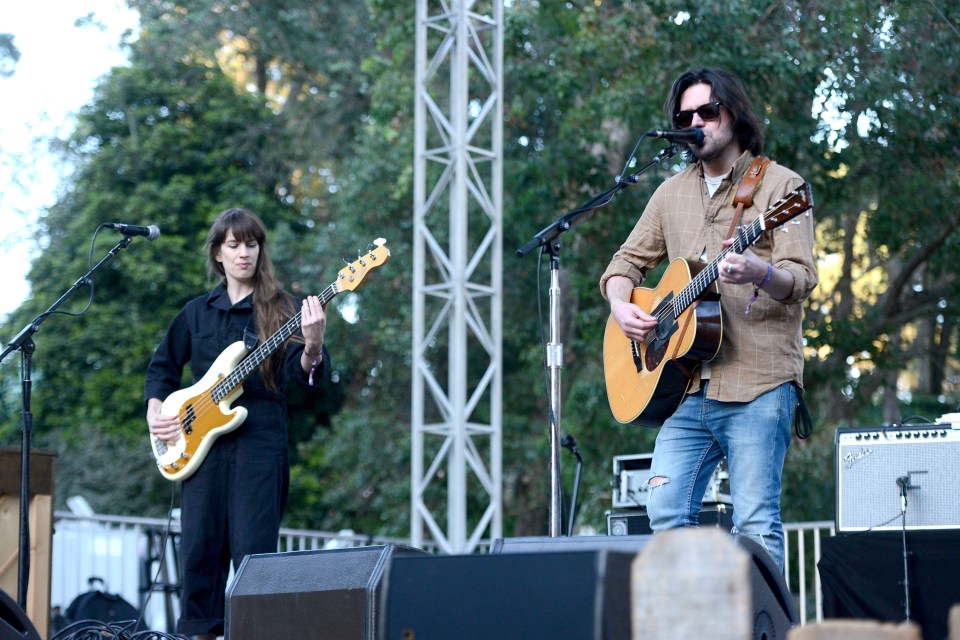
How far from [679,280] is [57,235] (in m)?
13.5

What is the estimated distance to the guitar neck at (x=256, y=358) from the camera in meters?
4.51

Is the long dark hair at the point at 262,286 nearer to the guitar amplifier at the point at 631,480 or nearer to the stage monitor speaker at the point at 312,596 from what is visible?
the stage monitor speaker at the point at 312,596

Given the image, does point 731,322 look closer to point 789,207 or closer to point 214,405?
point 789,207

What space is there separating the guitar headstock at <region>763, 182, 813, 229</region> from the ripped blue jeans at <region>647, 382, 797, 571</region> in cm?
50

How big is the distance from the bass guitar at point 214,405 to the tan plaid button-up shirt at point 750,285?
4.25ft

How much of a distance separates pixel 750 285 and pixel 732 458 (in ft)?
1.76

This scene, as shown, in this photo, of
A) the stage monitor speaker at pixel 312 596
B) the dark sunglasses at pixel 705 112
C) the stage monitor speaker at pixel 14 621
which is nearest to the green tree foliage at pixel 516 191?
the dark sunglasses at pixel 705 112

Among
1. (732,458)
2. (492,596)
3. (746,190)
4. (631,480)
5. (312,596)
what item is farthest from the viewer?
(631,480)

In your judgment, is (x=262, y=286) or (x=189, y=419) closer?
(x=189, y=419)

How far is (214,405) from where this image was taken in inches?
178

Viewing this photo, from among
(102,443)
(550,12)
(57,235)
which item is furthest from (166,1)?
(550,12)

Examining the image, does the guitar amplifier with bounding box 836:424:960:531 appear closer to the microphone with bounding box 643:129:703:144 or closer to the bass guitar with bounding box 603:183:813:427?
the bass guitar with bounding box 603:183:813:427

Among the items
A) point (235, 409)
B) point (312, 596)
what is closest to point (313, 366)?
point (235, 409)

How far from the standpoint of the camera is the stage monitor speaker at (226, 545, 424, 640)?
3.11 m
